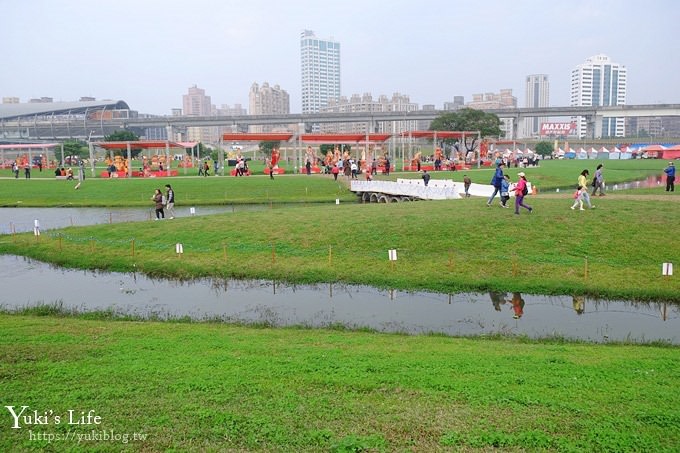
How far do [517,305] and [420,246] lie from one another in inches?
257

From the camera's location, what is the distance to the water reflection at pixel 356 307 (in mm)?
15844

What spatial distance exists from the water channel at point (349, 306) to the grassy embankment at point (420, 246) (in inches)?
41.3

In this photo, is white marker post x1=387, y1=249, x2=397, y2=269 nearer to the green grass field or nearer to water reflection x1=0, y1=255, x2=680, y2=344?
the green grass field

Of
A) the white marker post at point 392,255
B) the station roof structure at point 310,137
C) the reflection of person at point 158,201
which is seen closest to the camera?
the white marker post at point 392,255

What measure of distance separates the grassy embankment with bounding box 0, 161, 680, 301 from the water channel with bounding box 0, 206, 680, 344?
1050 millimetres

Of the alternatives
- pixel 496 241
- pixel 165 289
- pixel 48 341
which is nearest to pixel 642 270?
pixel 496 241

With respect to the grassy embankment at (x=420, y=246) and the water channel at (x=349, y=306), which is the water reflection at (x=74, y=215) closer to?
the grassy embankment at (x=420, y=246)

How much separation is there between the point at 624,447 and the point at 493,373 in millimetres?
2837

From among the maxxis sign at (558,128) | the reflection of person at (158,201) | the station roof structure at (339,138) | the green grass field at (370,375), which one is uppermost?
the maxxis sign at (558,128)

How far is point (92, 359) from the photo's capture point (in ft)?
35.5

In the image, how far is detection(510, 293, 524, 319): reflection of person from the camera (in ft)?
56.6

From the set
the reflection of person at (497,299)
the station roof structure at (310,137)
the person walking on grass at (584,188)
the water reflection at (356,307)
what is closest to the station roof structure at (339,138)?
the station roof structure at (310,137)

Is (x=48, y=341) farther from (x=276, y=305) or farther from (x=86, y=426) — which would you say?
(x=276, y=305)

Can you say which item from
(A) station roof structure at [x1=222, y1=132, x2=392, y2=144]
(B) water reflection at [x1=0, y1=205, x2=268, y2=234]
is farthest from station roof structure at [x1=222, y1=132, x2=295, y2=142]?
(B) water reflection at [x1=0, y1=205, x2=268, y2=234]
